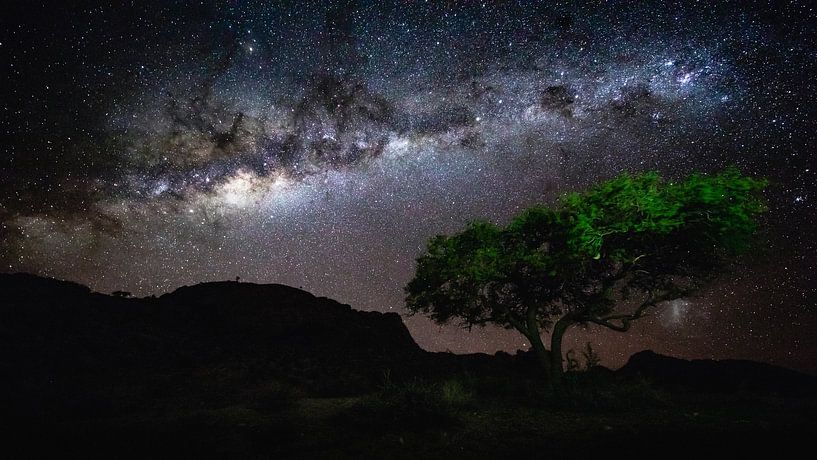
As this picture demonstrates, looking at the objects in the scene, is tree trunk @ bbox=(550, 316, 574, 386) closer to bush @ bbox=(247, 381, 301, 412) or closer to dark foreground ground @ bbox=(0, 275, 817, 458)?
dark foreground ground @ bbox=(0, 275, 817, 458)

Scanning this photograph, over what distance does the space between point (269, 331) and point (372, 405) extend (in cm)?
2930

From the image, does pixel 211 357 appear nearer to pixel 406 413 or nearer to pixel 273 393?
pixel 273 393

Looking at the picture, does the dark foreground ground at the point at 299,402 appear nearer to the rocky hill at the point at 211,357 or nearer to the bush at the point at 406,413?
the bush at the point at 406,413

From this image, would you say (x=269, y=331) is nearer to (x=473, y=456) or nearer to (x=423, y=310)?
(x=423, y=310)

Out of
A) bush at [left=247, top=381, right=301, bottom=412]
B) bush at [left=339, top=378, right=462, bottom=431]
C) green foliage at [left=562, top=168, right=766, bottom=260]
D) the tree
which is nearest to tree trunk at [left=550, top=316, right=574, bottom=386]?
the tree

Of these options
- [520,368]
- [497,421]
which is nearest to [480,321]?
[497,421]

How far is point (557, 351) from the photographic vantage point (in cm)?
1332

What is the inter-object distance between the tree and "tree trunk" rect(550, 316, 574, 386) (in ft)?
0.11

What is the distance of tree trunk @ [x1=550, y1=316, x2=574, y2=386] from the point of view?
1298 cm

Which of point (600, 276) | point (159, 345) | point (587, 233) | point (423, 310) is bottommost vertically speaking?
point (159, 345)

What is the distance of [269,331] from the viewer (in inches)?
1393

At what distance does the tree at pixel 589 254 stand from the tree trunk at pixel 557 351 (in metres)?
0.03

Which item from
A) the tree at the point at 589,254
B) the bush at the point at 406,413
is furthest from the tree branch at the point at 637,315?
the bush at the point at 406,413

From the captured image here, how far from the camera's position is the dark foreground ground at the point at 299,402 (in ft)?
21.9
